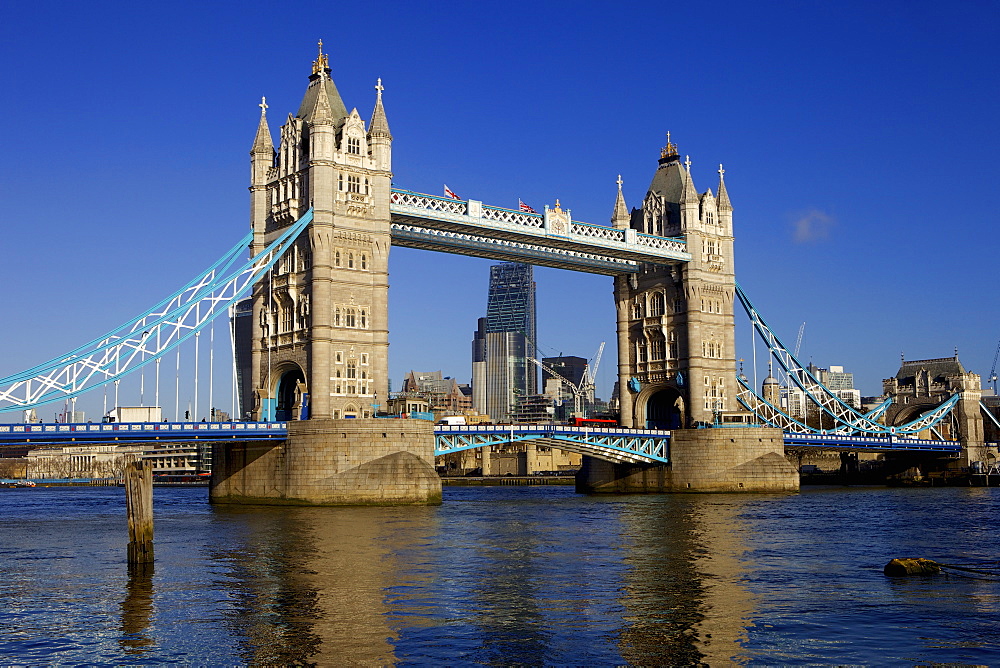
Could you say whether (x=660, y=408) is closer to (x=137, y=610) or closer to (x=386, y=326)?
(x=386, y=326)

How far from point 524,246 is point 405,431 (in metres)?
25.3

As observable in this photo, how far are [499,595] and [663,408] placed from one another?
80.4 meters

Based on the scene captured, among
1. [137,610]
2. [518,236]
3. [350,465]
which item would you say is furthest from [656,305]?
[137,610]

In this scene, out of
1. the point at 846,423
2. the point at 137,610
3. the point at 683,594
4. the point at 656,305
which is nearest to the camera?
the point at 137,610

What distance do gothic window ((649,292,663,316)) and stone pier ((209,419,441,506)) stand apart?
38553 mm

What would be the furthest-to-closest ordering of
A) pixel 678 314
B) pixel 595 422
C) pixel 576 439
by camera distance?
pixel 595 422 → pixel 678 314 → pixel 576 439

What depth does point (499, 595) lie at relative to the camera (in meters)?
33.3

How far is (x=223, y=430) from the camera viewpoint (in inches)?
2849

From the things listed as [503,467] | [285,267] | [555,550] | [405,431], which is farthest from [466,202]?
[503,467]

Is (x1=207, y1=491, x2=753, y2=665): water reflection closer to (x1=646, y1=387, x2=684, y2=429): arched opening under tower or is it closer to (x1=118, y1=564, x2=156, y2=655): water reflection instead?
(x1=118, y1=564, x2=156, y2=655): water reflection

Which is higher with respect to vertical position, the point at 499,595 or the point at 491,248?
the point at 491,248

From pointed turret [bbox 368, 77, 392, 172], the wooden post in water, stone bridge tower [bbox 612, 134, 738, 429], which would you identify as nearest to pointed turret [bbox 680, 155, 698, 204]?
stone bridge tower [bbox 612, 134, 738, 429]

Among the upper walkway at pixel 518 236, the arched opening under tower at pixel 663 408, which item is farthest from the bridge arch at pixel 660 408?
the upper walkway at pixel 518 236

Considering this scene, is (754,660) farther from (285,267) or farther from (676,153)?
(676,153)
